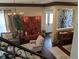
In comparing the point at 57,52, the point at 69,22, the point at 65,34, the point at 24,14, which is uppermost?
the point at 24,14

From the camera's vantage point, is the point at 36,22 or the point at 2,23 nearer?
the point at 2,23

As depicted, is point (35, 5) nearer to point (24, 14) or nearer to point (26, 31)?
point (24, 14)

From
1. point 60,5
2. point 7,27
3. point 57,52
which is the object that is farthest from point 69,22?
point 7,27

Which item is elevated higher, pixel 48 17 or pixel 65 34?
pixel 48 17

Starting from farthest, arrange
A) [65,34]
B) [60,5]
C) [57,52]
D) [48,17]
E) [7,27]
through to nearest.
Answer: [48,17] → [7,27] → [65,34] → [60,5] → [57,52]

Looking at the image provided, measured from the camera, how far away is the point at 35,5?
11.0 metres

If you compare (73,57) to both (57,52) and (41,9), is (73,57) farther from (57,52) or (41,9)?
(41,9)

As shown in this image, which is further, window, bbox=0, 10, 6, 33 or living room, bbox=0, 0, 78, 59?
window, bbox=0, 10, 6, 33

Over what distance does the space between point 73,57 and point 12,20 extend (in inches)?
405

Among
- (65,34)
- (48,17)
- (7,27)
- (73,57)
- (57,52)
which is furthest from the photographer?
(48,17)

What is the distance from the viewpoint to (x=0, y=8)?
10.4 meters

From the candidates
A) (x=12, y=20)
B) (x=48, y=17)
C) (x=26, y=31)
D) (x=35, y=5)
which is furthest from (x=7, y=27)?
(x=48, y=17)

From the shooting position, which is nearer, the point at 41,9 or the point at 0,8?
the point at 0,8

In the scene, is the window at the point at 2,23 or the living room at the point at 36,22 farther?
the window at the point at 2,23
